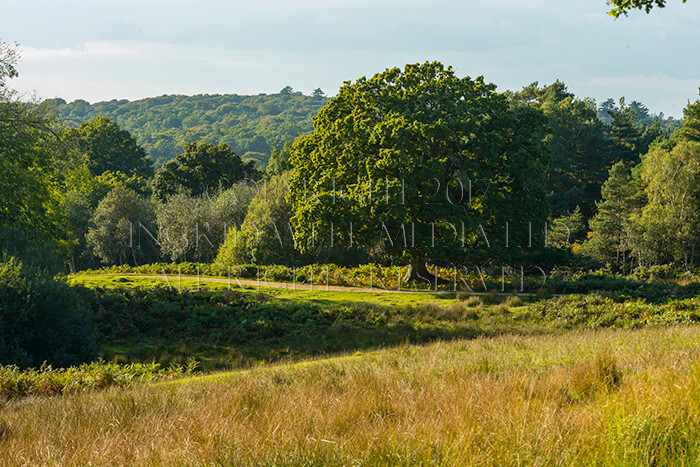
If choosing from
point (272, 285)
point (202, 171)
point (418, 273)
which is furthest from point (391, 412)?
point (202, 171)

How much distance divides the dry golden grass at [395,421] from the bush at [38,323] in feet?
20.5

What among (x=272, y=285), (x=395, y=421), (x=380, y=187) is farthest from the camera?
(x=272, y=285)

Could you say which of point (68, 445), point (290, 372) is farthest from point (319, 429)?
point (290, 372)

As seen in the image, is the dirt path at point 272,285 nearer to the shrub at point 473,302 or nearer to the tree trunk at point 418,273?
the tree trunk at point 418,273

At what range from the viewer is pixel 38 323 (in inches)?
547

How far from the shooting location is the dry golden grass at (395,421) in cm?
380

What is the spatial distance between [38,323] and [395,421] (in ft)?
40.3

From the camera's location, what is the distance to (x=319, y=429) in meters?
4.54

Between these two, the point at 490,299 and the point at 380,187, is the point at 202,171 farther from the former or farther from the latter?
the point at 490,299

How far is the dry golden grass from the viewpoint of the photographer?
12.5 ft

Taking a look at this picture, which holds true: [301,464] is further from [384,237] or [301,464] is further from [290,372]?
[384,237]

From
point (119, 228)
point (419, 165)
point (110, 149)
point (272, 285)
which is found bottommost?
point (272, 285)

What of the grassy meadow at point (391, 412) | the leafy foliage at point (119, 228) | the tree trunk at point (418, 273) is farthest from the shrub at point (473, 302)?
the leafy foliage at point (119, 228)

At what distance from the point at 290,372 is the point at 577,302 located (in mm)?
13919
